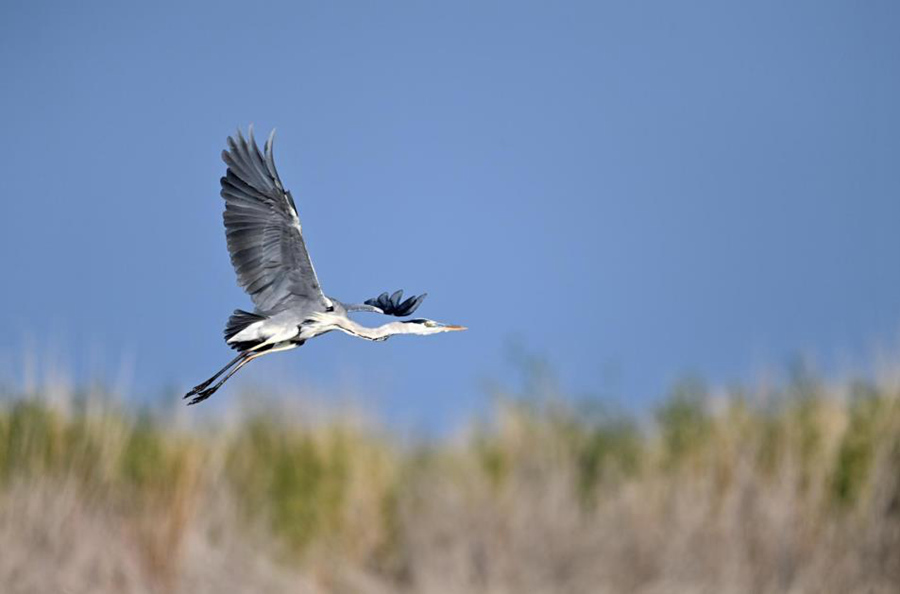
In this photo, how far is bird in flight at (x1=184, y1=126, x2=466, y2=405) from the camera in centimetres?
202

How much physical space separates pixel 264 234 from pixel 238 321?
208mm

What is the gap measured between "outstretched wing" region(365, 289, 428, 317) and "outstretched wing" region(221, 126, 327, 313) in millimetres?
258

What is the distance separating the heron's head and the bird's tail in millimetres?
247

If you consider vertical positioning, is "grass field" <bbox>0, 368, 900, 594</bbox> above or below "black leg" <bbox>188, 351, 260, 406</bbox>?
below

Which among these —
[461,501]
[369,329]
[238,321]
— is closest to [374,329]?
A: [369,329]

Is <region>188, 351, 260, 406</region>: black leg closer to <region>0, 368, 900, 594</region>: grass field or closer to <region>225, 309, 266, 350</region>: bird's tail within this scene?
<region>225, 309, 266, 350</region>: bird's tail

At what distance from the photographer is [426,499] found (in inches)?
429

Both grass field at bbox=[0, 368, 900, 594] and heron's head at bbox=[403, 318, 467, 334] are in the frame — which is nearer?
heron's head at bbox=[403, 318, 467, 334]

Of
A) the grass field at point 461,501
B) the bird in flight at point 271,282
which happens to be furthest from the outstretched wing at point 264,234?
→ the grass field at point 461,501

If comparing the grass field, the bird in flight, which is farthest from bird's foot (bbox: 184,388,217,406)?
the grass field

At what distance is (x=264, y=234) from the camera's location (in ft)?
7.88

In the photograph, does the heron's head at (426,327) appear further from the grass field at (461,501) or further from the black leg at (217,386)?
the grass field at (461,501)

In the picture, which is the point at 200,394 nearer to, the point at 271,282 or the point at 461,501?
the point at 271,282

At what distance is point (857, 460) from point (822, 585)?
1.26 meters
